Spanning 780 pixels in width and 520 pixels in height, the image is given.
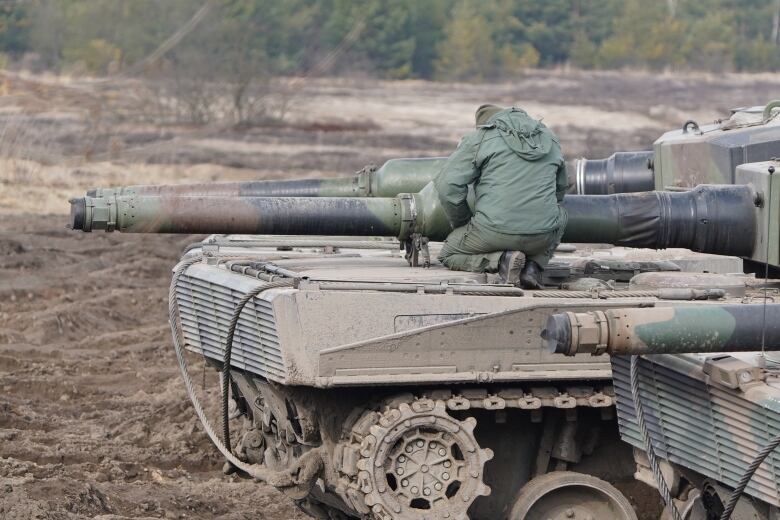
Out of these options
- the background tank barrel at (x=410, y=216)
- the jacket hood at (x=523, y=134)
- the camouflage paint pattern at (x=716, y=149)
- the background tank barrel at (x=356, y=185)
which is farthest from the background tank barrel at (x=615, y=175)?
the jacket hood at (x=523, y=134)

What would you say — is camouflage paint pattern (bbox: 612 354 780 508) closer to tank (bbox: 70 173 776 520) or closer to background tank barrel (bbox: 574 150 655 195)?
tank (bbox: 70 173 776 520)

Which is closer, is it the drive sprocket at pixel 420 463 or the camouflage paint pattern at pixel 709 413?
the camouflage paint pattern at pixel 709 413

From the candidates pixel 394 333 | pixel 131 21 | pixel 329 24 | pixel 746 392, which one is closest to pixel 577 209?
pixel 394 333

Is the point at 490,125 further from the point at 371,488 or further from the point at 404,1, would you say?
the point at 404,1

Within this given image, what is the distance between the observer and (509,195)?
919 cm

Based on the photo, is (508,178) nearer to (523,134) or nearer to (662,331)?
(523,134)

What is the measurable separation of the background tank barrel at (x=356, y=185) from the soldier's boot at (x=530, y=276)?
163cm

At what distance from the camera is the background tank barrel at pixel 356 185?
10.8 m

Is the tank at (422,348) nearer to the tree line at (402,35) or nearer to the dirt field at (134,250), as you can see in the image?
the dirt field at (134,250)

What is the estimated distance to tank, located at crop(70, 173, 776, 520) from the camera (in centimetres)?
833

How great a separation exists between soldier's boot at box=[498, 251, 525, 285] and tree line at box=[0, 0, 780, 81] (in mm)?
18400

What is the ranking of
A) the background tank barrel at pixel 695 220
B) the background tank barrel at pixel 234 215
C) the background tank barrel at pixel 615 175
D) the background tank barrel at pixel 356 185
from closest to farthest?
the background tank barrel at pixel 695 220, the background tank barrel at pixel 234 215, the background tank barrel at pixel 356 185, the background tank barrel at pixel 615 175

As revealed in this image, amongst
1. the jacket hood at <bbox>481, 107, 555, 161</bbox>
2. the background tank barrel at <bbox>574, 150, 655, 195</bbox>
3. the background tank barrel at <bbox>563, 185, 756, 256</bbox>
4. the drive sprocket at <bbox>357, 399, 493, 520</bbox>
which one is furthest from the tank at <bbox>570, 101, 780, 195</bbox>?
the drive sprocket at <bbox>357, 399, 493, 520</bbox>

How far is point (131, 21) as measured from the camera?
93.9 ft
